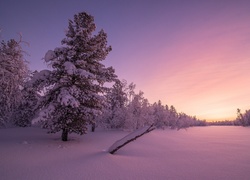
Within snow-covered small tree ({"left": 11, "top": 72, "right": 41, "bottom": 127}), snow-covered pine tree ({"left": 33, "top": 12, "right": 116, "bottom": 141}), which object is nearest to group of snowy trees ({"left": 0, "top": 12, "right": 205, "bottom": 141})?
snow-covered pine tree ({"left": 33, "top": 12, "right": 116, "bottom": 141})

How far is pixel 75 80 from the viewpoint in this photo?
1383 centimetres

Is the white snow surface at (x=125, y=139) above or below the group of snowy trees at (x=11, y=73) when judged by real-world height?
below

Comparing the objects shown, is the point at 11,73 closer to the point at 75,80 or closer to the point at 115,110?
the point at 75,80

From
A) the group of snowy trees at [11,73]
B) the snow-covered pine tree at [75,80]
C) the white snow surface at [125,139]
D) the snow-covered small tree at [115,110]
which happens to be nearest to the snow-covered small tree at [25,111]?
the group of snowy trees at [11,73]

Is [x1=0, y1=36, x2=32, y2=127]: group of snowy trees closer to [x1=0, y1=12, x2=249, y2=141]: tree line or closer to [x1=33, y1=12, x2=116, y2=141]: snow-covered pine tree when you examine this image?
[x1=0, y1=12, x2=249, y2=141]: tree line

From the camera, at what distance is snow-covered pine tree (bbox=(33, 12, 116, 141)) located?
12547mm

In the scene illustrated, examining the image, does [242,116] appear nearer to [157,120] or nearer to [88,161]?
[157,120]

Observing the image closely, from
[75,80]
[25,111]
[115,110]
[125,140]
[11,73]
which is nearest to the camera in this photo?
[125,140]

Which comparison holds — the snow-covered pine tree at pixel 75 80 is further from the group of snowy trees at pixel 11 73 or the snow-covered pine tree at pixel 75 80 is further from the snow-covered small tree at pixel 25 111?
the snow-covered small tree at pixel 25 111

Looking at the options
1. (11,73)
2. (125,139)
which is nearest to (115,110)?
(11,73)

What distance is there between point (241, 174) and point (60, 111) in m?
10.8

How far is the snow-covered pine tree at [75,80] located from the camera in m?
12.5

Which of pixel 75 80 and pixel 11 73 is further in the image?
pixel 11 73

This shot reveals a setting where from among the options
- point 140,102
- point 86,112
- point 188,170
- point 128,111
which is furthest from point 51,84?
point 140,102
